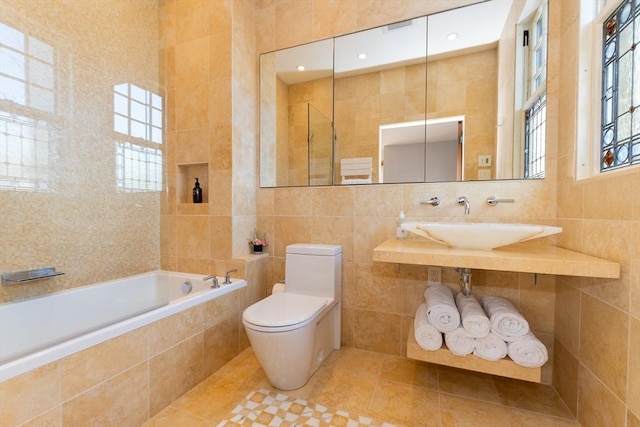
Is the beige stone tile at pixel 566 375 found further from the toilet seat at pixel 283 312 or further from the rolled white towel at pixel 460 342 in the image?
the toilet seat at pixel 283 312

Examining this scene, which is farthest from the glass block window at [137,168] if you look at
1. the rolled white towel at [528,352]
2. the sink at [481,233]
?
the rolled white towel at [528,352]

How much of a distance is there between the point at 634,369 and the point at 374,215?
4.47ft

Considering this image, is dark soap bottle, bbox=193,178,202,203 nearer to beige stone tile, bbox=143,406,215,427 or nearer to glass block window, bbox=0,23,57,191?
glass block window, bbox=0,23,57,191

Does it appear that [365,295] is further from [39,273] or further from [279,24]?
[279,24]

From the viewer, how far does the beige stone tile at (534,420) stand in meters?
1.34

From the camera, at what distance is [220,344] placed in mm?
1844

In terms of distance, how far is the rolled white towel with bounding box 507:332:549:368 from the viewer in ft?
4.25

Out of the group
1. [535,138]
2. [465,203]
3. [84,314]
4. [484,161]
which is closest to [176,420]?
[84,314]

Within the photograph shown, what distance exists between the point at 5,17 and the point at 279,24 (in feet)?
5.56

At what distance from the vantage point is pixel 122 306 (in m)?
1.92

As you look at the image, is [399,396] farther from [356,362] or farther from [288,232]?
[288,232]

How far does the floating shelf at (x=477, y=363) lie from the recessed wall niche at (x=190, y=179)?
192cm

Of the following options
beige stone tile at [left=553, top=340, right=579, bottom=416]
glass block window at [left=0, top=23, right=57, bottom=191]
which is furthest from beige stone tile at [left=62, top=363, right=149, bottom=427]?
beige stone tile at [left=553, top=340, right=579, bottom=416]

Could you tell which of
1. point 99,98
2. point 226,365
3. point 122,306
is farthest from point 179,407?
point 99,98
